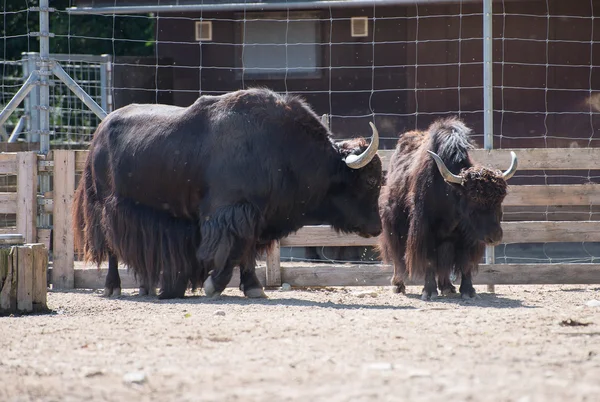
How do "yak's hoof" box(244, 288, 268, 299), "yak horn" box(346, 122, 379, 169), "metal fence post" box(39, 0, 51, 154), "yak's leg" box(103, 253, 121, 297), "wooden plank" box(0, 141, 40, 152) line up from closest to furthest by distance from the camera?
"yak horn" box(346, 122, 379, 169)
"yak's hoof" box(244, 288, 268, 299)
"yak's leg" box(103, 253, 121, 297)
"metal fence post" box(39, 0, 51, 154)
"wooden plank" box(0, 141, 40, 152)

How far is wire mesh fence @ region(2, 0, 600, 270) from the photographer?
566 inches

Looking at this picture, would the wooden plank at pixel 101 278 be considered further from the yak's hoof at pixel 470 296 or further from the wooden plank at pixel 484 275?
the yak's hoof at pixel 470 296

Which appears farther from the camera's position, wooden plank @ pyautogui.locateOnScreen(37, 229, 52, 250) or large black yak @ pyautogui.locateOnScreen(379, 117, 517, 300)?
wooden plank @ pyautogui.locateOnScreen(37, 229, 52, 250)

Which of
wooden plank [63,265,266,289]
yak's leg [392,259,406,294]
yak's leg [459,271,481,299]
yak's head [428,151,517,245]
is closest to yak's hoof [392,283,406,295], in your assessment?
yak's leg [392,259,406,294]

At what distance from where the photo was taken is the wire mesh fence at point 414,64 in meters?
14.4

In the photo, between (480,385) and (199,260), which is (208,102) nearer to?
(199,260)

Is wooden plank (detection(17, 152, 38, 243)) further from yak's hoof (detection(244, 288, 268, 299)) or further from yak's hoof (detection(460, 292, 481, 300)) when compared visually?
yak's hoof (detection(460, 292, 481, 300))

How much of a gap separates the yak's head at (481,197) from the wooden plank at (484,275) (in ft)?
4.11

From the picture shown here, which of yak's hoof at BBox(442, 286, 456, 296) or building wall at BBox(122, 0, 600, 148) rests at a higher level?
building wall at BBox(122, 0, 600, 148)

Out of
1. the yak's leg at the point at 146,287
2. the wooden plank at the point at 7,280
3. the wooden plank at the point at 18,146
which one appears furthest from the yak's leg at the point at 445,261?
the wooden plank at the point at 18,146

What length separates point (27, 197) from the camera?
33.3ft

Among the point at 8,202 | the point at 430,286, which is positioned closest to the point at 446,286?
the point at 430,286

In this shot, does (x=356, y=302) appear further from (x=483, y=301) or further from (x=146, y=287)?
(x=146, y=287)

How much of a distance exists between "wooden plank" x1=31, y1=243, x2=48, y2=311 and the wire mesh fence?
256 inches
